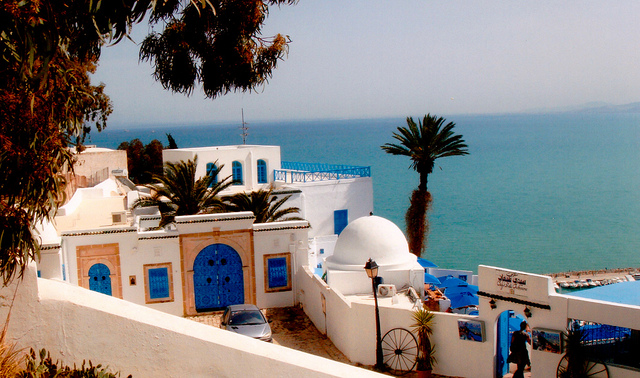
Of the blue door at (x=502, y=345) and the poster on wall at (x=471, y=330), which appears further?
the blue door at (x=502, y=345)

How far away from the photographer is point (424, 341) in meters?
13.8

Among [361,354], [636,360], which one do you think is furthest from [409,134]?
[636,360]

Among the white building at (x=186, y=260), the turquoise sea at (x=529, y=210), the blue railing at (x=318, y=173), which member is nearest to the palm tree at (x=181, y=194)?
the white building at (x=186, y=260)

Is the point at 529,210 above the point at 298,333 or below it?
below

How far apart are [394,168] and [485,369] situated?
14701 centimetres

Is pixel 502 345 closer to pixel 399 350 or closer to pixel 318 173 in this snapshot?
pixel 399 350

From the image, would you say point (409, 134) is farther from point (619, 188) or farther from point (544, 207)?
point (619, 188)

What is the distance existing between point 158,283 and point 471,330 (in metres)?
9.74

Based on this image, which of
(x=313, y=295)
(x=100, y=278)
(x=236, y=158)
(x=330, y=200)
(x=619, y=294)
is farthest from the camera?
(x=236, y=158)

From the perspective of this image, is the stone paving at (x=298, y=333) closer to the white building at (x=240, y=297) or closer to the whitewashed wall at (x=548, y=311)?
the white building at (x=240, y=297)

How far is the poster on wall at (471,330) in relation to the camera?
13.4 meters

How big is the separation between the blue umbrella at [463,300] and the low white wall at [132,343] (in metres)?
14.9

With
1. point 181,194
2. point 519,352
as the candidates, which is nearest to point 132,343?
point 519,352

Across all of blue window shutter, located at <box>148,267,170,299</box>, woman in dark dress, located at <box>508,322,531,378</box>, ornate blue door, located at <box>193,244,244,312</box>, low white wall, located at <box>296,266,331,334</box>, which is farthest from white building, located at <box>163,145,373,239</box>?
woman in dark dress, located at <box>508,322,531,378</box>
